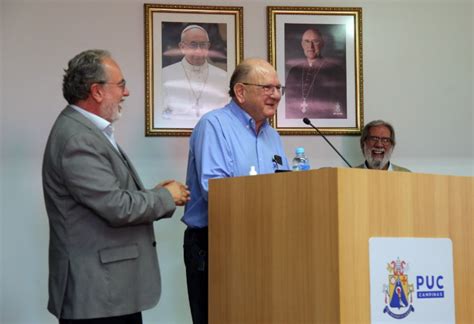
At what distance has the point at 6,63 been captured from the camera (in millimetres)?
3904

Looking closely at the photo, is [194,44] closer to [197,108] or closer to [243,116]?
[197,108]

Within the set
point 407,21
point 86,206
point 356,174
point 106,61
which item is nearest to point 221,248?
point 86,206

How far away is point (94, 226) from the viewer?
2.18 m

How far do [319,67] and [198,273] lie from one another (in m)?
Result: 2.07

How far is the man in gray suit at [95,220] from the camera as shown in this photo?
2.12 metres

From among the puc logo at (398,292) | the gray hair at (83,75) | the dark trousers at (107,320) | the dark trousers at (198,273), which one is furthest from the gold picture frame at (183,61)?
the puc logo at (398,292)

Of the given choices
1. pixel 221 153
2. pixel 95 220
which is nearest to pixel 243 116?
pixel 221 153

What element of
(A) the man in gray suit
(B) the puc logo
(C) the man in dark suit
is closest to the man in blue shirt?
(A) the man in gray suit

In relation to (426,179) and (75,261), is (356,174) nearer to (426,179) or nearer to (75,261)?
(426,179)

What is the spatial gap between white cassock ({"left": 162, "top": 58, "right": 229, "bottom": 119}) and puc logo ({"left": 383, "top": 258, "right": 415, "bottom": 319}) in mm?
2428

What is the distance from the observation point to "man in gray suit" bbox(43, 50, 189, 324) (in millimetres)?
2125

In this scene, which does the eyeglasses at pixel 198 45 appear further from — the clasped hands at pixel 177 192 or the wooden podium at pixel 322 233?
the wooden podium at pixel 322 233

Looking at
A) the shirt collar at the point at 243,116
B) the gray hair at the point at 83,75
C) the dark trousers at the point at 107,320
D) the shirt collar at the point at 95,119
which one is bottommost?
the dark trousers at the point at 107,320

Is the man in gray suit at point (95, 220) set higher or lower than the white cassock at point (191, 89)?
lower
